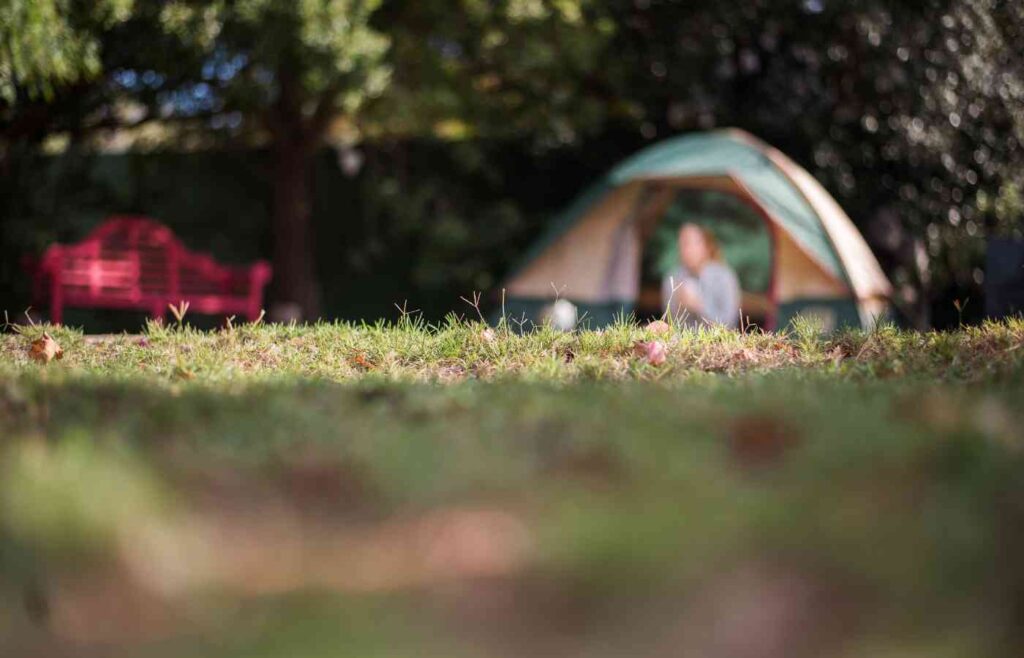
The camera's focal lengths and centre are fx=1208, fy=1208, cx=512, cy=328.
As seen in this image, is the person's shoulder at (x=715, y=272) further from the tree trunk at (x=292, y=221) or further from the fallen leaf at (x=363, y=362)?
the fallen leaf at (x=363, y=362)

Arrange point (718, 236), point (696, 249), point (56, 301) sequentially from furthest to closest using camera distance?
point (718, 236), point (56, 301), point (696, 249)

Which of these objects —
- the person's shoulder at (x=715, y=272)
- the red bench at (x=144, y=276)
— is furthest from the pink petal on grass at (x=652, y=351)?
the red bench at (x=144, y=276)

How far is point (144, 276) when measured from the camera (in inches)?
408

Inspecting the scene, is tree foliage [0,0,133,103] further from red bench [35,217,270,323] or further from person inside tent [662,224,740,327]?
person inside tent [662,224,740,327]

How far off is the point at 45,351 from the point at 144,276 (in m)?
6.84

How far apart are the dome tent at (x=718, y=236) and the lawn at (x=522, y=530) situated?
22.3 ft

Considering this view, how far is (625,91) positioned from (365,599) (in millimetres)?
10596

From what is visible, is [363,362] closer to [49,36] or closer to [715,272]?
[715,272]

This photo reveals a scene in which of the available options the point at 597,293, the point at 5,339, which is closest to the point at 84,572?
the point at 5,339

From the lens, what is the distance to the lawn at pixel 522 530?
138 centimetres

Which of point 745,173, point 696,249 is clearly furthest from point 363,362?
point 745,173

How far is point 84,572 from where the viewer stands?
1466mm

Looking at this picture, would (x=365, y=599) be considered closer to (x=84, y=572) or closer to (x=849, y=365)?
(x=84, y=572)

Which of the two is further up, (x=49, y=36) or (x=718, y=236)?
(x=49, y=36)
